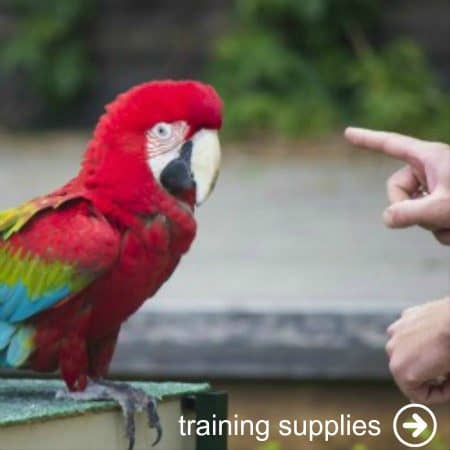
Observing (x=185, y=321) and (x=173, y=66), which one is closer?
(x=185, y=321)

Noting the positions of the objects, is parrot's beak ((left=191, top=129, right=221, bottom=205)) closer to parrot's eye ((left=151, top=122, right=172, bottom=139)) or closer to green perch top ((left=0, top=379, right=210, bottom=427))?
parrot's eye ((left=151, top=122, right=172, bottom=139))

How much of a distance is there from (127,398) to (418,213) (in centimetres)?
49

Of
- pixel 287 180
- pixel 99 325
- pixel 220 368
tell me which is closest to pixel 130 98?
pixel 99 325

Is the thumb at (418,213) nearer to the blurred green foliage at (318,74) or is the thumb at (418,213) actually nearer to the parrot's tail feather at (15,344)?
the parrot's tail feather at (15,344)

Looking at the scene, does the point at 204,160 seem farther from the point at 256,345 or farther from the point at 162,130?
the point at 256,345

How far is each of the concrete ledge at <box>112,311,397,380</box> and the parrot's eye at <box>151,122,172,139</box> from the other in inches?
51.0

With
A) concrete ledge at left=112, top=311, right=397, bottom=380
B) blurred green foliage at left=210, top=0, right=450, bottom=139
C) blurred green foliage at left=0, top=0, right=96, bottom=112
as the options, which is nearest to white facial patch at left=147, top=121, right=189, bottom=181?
concrete ledge at left=112, top=311, right=397, bottom=380

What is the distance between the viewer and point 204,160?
1826 mm

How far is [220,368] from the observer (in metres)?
3.10

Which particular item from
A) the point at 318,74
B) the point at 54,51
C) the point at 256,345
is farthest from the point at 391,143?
the point at 54,51

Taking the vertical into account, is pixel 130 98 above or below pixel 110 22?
below

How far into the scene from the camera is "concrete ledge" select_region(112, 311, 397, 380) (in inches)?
121

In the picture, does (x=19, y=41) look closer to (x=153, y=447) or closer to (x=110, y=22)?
(x=110, y=22)

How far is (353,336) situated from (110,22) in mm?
4419
